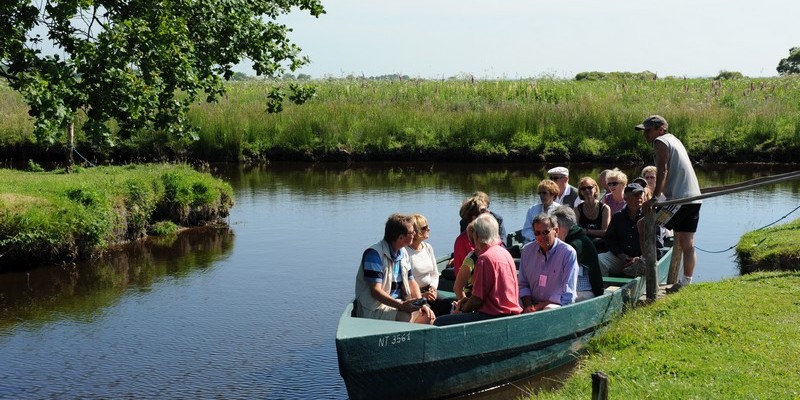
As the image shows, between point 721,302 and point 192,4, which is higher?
point 192,4

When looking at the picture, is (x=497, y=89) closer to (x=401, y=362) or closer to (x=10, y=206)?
(x=10, y=206)

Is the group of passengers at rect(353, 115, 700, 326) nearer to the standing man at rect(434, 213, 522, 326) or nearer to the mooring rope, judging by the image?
the standing man at rect(434, 213, 522, 326)

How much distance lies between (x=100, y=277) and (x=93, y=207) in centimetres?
118

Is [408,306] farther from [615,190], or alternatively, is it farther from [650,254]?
[615,190]

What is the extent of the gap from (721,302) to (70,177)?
12.2 m

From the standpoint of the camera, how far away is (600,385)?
525cm

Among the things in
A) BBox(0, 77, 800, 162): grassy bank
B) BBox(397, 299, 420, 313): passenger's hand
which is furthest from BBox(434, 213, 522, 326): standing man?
BBox(0, 77, 800, 162): grassy bank

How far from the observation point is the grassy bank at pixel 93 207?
563 inches

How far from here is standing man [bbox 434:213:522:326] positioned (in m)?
8.16

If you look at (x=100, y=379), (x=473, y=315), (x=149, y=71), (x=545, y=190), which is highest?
(x=149, y=71)

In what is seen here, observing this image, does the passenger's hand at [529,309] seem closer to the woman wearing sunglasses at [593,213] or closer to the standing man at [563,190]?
the woman wearing sunglasses at [593,213]

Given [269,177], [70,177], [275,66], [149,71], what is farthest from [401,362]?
[269,177]

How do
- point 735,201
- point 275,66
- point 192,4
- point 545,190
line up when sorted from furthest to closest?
1. point 735,201
2. point 275,66
3. point 192,4
4. point 545,190

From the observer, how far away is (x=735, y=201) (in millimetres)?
22375
